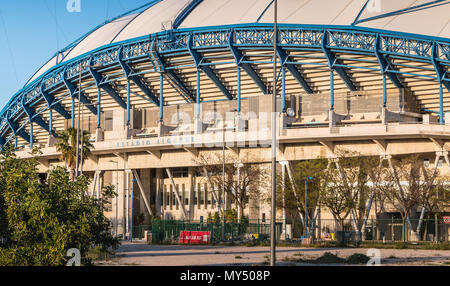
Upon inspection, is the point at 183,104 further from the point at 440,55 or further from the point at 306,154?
the point at 440,55

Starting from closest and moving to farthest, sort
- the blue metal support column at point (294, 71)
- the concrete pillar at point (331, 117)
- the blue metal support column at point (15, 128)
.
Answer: the concrete pillar at point (331, 117) → the blue metal support column at point (294, 71) → the blue metal support column at point (15, 128)

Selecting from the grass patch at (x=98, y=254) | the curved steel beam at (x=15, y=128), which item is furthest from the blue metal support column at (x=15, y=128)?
the grass patch at (x=98, y=254)

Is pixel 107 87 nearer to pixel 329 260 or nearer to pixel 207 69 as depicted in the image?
pixel 207 69

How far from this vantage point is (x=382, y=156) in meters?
66.4

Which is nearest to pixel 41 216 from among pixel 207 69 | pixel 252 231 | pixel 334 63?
pixel 252 231

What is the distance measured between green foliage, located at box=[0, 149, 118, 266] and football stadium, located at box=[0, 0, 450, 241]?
3419cm

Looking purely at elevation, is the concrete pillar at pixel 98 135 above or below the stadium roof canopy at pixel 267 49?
below

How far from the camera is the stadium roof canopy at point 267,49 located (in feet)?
230

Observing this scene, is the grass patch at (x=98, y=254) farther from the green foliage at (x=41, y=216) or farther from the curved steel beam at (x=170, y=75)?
the curved steel beam at (x=170, y=75)

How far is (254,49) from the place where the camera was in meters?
76.5

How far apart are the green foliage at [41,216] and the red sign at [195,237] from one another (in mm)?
26612

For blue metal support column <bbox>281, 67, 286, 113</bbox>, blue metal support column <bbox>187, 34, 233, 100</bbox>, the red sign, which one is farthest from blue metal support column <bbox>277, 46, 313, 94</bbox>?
Result: the red sign

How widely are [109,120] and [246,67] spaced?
22378 mm

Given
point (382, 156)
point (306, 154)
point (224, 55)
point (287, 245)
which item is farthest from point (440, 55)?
point (287, 245)
